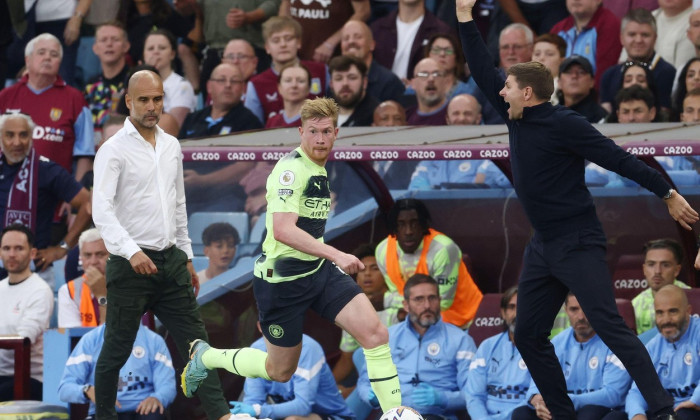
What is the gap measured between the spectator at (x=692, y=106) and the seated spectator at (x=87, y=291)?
488 centimetres

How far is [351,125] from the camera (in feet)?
41.9

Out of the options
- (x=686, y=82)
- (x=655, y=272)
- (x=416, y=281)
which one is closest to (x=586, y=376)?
(x=655, y=272)

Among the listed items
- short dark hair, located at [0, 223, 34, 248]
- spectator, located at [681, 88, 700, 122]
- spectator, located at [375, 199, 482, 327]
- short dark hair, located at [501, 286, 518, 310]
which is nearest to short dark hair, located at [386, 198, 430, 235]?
spectator, located at [375, 199, 482, 327]

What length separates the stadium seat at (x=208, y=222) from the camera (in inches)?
438

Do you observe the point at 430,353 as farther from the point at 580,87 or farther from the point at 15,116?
the point at 15,116

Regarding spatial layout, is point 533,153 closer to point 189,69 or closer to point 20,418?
point 20,418

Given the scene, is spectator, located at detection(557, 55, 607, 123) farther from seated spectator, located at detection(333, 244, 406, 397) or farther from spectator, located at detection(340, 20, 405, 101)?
seated spectator, located at detection(333, 244, 406, 397)

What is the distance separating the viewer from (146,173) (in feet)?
→ 27.6

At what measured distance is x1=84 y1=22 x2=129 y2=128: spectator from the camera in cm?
1439

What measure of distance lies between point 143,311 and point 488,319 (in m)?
3.33

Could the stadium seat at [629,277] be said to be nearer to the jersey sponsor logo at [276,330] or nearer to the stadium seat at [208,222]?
the stadium seat at [208,222]

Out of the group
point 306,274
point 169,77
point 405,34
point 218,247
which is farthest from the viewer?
point 169,77

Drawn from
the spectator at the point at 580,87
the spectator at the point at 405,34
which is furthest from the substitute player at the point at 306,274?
the spectator at the point at 405,34

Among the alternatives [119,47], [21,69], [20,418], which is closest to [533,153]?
[20,418]
